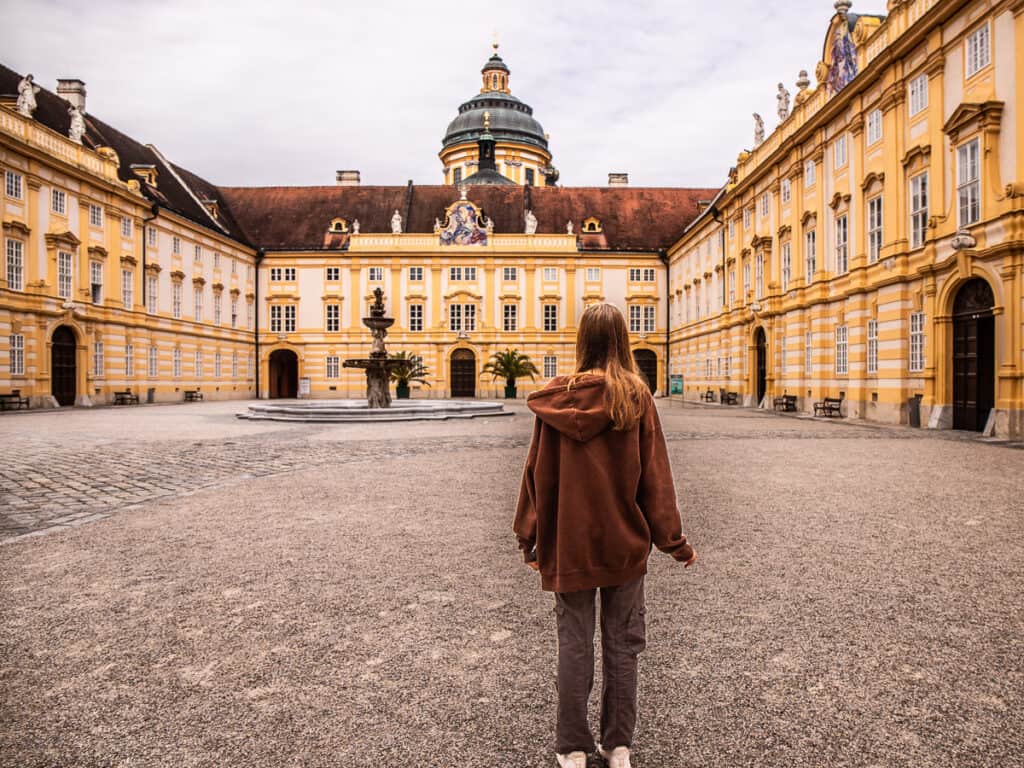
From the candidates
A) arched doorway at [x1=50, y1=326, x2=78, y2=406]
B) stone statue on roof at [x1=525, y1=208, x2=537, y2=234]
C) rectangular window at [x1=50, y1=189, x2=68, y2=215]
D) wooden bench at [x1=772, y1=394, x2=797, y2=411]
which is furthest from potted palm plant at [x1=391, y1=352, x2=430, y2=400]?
wooden bench at [x1=772, y1=394, x2=797, y2=411]

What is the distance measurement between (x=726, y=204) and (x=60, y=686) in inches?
1405

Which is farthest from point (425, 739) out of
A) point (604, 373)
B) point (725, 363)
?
point (725, 363)

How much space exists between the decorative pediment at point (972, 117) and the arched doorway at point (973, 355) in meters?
3.47

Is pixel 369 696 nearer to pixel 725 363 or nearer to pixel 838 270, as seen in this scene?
pixel 838 270

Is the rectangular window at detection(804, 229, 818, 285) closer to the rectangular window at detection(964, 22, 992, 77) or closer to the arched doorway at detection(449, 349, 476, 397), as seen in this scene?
the rectangular window at detection(964, 22, 992, 77)

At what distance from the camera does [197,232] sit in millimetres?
40844

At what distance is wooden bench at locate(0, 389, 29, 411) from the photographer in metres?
27.5

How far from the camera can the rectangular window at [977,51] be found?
54.7 feet

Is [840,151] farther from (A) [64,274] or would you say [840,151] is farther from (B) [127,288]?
(B) [127,288]

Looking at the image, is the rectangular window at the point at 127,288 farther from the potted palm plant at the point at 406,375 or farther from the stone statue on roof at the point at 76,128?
the potted palm plant at the point at 406,375

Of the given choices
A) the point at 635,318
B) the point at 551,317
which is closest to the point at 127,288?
the point at 551,317

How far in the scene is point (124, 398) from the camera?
112 feet

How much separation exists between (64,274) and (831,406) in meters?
30.4

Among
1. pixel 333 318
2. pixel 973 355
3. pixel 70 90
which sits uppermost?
pixel 70 90
